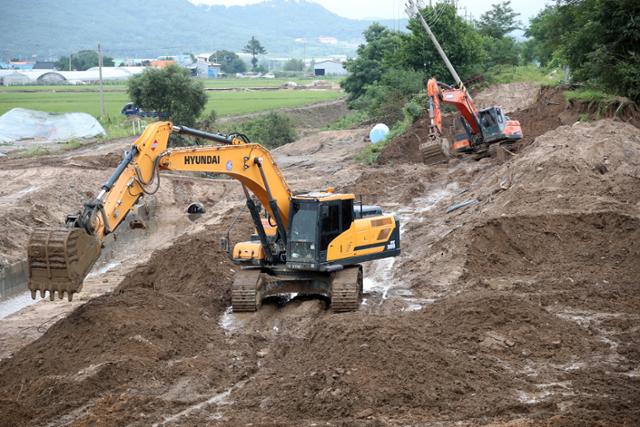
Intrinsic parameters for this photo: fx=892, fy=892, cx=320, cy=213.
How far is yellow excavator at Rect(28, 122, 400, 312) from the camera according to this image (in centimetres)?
1458

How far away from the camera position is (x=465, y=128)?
33406mm

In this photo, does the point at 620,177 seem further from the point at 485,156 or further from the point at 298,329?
the point at 298,329

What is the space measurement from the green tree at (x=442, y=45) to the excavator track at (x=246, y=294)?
108ft

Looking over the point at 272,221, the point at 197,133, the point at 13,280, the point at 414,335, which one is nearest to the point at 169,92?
the point at 13,280

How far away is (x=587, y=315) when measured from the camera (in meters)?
16.5

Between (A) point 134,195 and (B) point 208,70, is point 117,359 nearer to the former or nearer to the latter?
(A) point 134,195

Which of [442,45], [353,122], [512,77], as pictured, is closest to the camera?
[442,45]

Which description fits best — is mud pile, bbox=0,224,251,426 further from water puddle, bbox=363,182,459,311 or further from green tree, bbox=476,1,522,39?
green tree, bbox=476,1,522,39

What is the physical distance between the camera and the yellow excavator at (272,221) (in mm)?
14578

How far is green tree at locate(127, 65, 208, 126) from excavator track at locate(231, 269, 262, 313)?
30849 mm

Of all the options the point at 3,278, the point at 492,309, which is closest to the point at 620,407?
the point at 492,309

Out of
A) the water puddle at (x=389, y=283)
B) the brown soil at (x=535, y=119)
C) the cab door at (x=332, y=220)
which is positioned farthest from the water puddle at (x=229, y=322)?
the brown soil at (x=535, y=119)

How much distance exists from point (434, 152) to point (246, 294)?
1551 centimetres

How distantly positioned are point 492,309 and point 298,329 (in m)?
3.53
